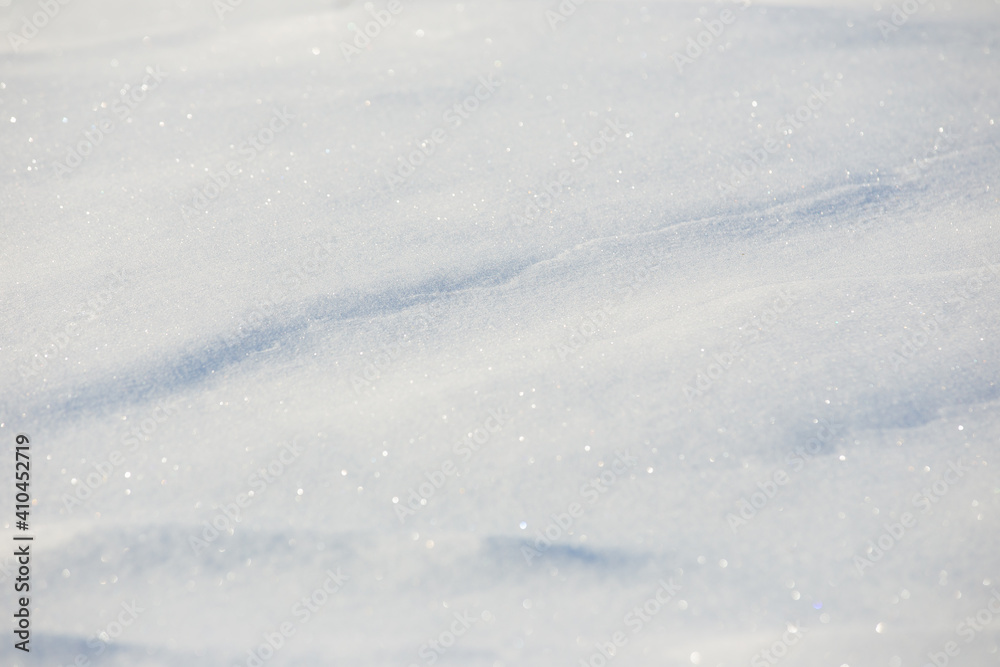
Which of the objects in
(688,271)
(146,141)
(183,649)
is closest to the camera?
(183,649)

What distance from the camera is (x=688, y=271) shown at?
150 centimetres

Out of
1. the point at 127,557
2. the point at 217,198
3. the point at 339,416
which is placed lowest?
the point at 127,557

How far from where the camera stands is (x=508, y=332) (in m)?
1.43

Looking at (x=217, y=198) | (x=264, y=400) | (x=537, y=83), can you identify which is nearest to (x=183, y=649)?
(x=264, y=400)

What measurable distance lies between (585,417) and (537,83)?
3.13 feet

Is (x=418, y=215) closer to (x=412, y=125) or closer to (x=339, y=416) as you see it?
(x=412, y=125)

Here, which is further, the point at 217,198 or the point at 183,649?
the point at 217,198

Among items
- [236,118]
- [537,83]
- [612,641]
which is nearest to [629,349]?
[612,641]

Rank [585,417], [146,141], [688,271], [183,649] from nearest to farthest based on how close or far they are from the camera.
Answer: [183,649] < [585,417] < [688,271] < [146,141]

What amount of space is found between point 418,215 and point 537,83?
525 mm

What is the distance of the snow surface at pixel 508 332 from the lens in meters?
1.21

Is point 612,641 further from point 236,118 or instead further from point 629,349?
point 236,118

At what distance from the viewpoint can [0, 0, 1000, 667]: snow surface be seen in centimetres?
121

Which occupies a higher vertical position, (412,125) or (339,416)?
(412,125)
